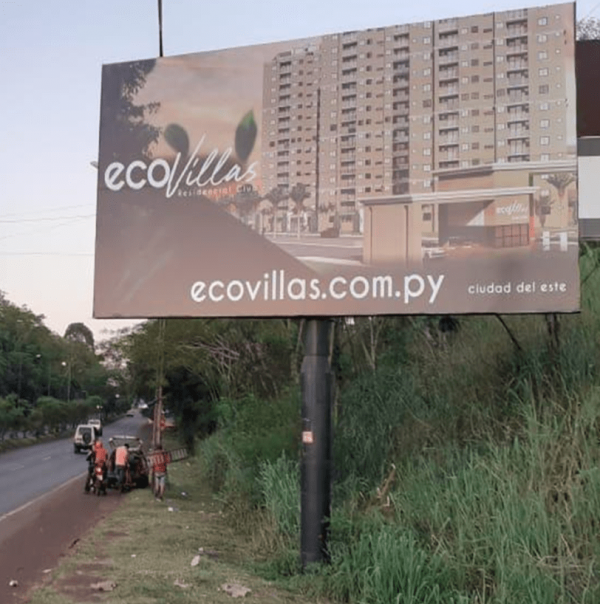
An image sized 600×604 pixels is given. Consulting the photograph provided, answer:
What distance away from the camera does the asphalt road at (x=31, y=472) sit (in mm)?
18922

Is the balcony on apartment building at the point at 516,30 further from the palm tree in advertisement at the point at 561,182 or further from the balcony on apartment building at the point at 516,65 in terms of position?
the palm tree in advertisement at the point at 561,182

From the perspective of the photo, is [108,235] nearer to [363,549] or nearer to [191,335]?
[363,549]

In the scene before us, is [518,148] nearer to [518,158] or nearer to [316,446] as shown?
[518,158]

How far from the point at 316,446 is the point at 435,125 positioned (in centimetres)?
370

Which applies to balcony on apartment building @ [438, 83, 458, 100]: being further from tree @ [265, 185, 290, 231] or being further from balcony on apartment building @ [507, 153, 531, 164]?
tree @ [265, 185, 290, 231]

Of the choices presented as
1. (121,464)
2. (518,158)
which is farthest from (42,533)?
(518,158)

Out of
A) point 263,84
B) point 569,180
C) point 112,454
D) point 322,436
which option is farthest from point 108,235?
point 112,454

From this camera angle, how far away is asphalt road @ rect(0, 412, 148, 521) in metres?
18.9

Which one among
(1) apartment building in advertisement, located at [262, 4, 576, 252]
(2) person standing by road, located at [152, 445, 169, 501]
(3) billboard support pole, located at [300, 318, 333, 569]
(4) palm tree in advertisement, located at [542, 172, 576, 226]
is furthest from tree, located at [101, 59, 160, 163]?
(2) person standing by road, located at [152, 445, 169, 501]

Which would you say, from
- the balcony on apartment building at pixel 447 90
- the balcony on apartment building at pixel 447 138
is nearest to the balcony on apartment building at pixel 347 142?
the balcony on apartment building at pixel 447 138

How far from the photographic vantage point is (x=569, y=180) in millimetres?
7875

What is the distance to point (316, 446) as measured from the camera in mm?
8531

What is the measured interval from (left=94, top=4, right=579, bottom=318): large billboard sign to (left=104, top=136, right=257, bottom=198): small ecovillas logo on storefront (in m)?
0.02

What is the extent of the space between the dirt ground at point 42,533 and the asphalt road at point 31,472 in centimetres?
75
